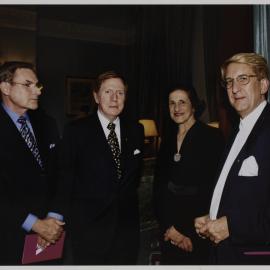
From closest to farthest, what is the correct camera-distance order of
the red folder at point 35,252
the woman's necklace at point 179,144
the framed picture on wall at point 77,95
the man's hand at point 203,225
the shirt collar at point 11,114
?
the man's hand at point 203,225 < the red folder at point 35,252 < the shirt collar at point 11,114 < the woman's necklace at point 179,144 < the framed picture on wall at point 77,95

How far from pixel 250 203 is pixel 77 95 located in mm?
4980

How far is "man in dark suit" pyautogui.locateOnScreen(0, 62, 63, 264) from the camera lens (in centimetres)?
168

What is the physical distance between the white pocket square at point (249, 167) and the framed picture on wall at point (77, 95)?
486 centimetres

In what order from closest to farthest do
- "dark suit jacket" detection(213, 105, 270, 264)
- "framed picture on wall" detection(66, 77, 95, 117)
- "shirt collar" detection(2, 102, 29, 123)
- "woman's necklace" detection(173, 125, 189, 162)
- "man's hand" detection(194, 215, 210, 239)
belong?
"dark suit jacket" detection(213, 105, 270, 264)
"man's hand" detection(194, 215, 210, 239)
"shirt collar" detection(2, 102, 29, 123)
"woman's necklace" detection(173, 125, 189, 162)
"framed picture on wall" detection(66, 77, 95, 117)

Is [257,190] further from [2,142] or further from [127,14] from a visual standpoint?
[127,14]

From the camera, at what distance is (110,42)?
623 centimetres

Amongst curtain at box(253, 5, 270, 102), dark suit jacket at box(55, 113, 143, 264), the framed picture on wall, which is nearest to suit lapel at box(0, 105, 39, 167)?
dark suit jacket at box(55, 113, 143, 264)

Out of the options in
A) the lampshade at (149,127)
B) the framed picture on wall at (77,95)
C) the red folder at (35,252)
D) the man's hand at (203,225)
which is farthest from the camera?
the framed picture on wall at (77,95)

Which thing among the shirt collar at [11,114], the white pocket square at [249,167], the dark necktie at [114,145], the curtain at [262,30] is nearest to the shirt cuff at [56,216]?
the dark necktie at [114,145]

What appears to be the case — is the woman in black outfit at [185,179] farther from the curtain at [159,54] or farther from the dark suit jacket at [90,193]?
the curtain at [159,54]

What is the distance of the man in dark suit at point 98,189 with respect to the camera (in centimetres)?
179

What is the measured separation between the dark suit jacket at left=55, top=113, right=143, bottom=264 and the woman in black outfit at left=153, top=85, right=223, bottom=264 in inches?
11.4

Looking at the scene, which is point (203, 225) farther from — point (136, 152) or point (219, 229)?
point (136, 152)

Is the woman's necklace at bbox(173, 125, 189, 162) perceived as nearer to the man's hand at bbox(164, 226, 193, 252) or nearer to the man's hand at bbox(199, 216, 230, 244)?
the man's hand at bbox(164, 226, 193, 252)
